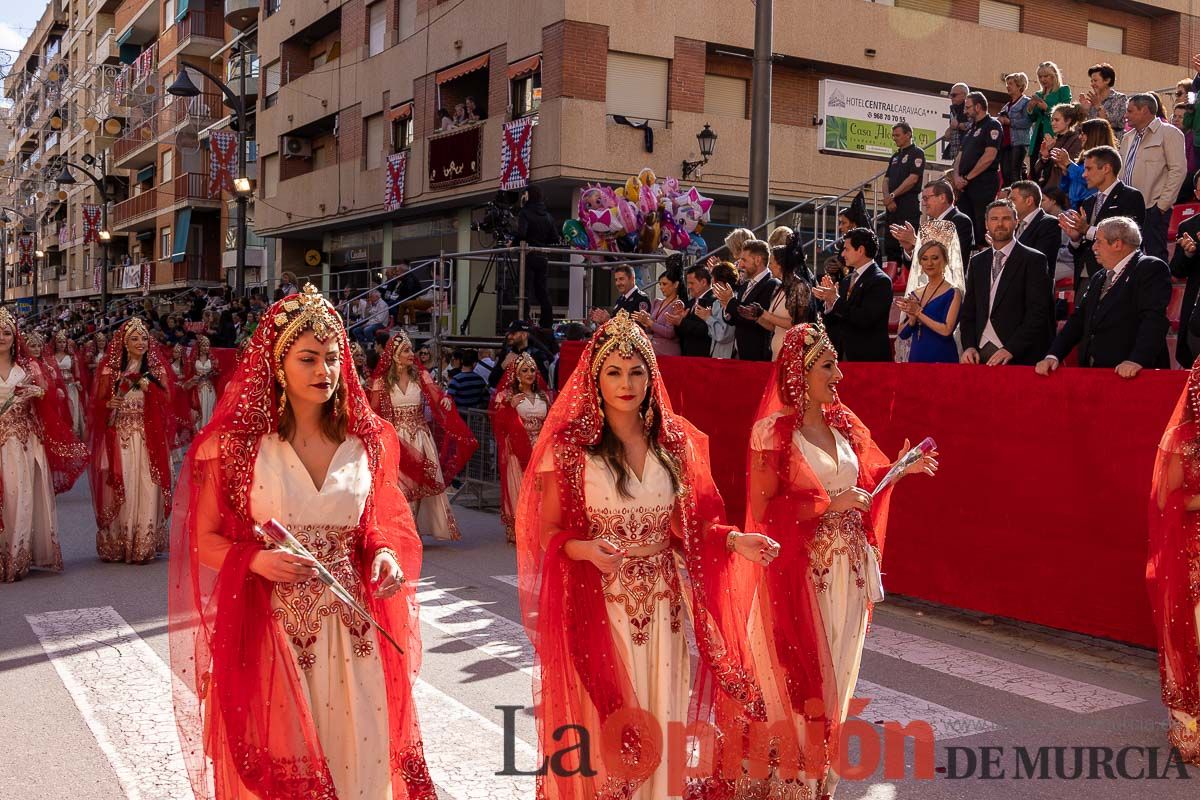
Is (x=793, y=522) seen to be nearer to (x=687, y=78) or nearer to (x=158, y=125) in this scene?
(x=687, y=78)

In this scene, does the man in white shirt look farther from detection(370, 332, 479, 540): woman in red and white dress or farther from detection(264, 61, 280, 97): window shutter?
detection(264, 61, 280, 97): window shutter

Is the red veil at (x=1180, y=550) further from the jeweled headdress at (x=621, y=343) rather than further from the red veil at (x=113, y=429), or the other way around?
the red veil at (x=113, y=429)

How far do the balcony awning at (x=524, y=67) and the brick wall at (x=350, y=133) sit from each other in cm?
779

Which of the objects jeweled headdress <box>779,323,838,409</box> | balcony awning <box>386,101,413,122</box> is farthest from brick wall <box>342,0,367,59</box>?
jeweled headdress <box>779,323,838,409</box>

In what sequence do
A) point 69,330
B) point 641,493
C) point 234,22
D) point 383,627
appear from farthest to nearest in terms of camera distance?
point 234,22
point 69,330
point 641,493
point 383,627

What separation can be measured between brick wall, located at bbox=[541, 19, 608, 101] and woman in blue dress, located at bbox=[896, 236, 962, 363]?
13678mm

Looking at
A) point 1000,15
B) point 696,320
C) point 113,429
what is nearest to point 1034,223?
point 696,320

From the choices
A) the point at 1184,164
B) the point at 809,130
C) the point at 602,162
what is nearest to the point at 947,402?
the point at 1184,164

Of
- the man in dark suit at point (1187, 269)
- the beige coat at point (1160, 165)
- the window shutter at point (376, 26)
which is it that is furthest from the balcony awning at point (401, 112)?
the man in dark suit at point (1187, 269)

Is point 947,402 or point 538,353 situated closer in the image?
point 947,402

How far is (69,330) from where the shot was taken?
114 ft

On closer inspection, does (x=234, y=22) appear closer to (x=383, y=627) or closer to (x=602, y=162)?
(x=602, y=162)

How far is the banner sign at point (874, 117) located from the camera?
774 inches

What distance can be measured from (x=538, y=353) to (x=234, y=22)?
29.9 m
